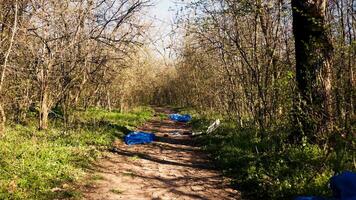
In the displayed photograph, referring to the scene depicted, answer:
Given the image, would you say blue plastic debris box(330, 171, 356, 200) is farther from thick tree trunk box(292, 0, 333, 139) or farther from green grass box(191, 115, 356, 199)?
thick tree trunk box(292, 0, 333, 139)

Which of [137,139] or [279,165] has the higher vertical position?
[137,139]

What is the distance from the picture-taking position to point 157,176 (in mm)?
9906

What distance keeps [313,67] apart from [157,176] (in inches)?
167

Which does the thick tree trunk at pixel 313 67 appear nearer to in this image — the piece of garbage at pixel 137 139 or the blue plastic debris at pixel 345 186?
the blue plastic debris at pixel 345 186

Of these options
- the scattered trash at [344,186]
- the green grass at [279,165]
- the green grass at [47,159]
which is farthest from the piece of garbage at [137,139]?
the scattered trash at [344,186]

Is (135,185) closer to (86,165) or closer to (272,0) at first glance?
(86,165)

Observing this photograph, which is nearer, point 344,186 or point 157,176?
point 344,186

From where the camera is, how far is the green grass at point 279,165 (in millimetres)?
7742

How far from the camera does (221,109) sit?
2186 centimetres

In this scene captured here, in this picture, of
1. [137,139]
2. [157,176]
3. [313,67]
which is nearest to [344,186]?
[313,67]

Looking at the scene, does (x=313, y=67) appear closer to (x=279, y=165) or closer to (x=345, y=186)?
(x=279, y=165)

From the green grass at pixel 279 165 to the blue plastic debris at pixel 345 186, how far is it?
3.66 ft

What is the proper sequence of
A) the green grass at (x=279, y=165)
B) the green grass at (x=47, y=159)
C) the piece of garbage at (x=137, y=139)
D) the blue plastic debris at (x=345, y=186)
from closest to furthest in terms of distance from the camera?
1. the blue plastic debris at (x=345, y=186)
2. the green grass at (x=47, y=159)
3. the green grass at (x=279, y=165)
4. the piece of garbage at (x=137, y=139)

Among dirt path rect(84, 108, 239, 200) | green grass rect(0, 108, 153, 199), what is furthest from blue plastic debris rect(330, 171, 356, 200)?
green grass rect(0, 108, 153, 199)
